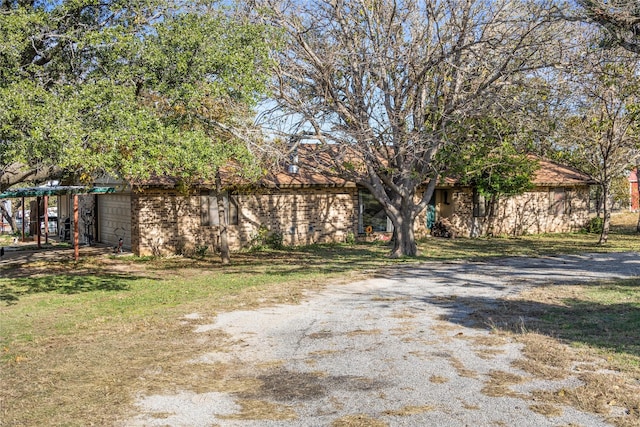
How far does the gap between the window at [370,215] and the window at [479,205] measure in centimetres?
474

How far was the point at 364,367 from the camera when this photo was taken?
7.57 meters

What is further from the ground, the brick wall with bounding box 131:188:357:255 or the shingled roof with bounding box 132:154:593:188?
the shingled roof with bounding box 132:154:593:188

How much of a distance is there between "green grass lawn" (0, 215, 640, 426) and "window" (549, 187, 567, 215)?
8326mm

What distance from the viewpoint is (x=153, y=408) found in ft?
20.5

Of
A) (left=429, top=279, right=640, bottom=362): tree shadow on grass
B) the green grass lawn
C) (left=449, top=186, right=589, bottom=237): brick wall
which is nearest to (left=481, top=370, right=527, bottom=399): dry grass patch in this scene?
the green grass lawn

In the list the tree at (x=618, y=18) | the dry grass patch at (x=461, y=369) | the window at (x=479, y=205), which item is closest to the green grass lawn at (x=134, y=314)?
the dry grass patch at (x=461, y=369)

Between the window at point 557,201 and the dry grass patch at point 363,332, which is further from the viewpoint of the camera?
the window at point 557,201

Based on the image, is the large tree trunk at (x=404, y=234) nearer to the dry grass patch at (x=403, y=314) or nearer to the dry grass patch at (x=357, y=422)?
the dry grass patch at (x=403, y=314)

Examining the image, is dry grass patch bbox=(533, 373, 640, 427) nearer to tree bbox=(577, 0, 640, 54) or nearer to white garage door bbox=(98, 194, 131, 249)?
tree bbox=(577, 0, 640, 54)

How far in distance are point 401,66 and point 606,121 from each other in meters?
9.02

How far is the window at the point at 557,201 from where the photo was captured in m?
31.6

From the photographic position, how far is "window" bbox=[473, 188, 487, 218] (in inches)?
1177

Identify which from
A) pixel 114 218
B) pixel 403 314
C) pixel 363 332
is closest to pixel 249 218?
pixel 114 218

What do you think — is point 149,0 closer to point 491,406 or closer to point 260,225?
point 491,406
